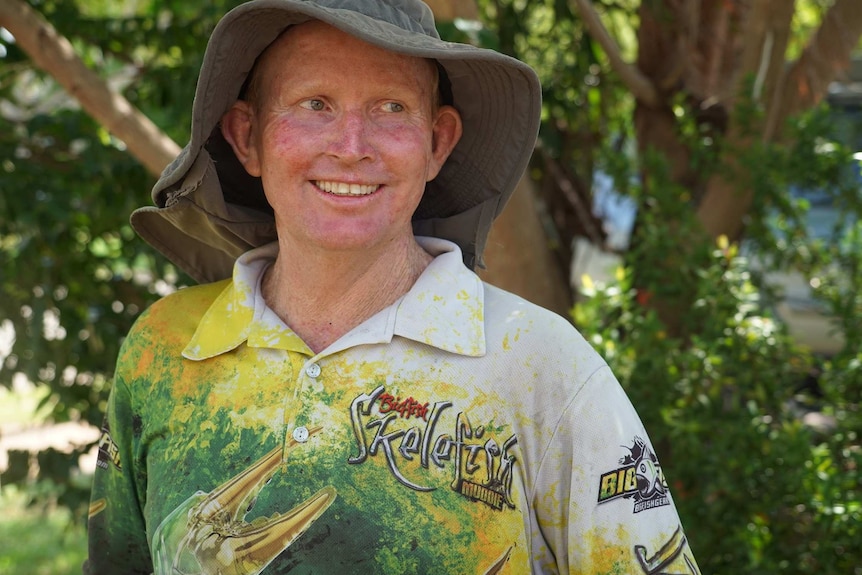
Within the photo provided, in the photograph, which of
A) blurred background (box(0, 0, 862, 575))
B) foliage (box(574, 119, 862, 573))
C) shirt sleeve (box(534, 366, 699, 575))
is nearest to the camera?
shirt sleeve (box(534, 366, 699, 575))

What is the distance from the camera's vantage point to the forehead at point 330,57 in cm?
183

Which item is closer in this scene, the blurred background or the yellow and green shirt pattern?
the yellow and green shirt pattern

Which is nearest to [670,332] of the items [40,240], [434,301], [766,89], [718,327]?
[718,327]

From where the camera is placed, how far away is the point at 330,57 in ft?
6.05

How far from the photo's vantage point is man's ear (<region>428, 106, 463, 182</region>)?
6.67ft

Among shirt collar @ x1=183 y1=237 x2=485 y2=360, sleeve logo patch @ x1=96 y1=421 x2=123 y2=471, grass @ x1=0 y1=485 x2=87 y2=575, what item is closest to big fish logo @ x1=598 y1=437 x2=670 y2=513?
shirt collar @ x1=183 y1=237 x2=485 y2=360

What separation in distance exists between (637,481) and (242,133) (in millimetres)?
997

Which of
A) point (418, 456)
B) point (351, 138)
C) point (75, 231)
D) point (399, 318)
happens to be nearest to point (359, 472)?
point (418, 456)

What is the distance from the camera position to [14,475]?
3717 mm

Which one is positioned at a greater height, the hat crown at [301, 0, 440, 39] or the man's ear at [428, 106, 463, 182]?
the hat crown at [301, 0, 440, 39]

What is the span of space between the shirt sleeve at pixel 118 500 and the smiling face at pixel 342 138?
0.55m

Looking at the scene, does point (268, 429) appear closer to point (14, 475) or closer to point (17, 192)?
point (17, 192)

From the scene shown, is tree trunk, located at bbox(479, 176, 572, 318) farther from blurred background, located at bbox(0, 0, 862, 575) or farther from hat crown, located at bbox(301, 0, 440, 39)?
hat crown, located at bbox(301, 0, 440, 39)

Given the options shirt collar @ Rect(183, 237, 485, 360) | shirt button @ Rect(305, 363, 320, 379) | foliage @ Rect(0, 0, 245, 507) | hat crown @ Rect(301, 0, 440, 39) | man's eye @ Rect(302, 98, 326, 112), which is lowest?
foliage @ Rect(0, 0, 245, 507)
